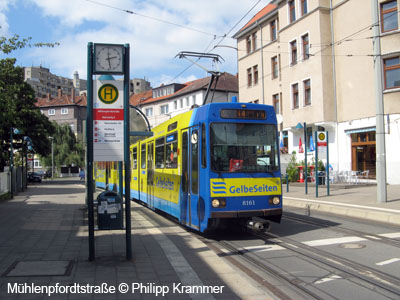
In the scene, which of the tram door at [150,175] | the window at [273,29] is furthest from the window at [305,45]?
the tram door at [150,175]

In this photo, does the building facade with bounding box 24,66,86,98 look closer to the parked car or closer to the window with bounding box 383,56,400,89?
the parked car

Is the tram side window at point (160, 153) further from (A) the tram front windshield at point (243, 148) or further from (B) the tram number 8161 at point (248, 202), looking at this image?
(B) the tram number 8161 at point (248, 202)

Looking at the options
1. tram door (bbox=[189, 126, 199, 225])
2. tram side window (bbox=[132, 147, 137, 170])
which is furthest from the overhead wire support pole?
tram side window (bbox=[132, 147, 137, 170])

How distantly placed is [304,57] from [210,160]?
23.1 meters

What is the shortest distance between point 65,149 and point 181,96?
22191 millimetres

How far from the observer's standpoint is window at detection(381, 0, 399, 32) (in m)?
22.7

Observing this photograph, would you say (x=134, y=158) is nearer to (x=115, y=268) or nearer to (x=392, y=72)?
(x=115, y=268)

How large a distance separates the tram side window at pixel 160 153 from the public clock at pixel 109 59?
503 centimetres

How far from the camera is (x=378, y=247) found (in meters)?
7.74

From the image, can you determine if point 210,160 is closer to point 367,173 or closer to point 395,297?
point 395,297

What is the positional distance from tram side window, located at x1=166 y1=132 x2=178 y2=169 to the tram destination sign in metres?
3.52

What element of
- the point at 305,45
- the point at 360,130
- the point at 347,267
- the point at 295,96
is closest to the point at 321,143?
the point at 360,130

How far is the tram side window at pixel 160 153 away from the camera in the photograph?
11.8 metres

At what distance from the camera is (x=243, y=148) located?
28.5 feet
